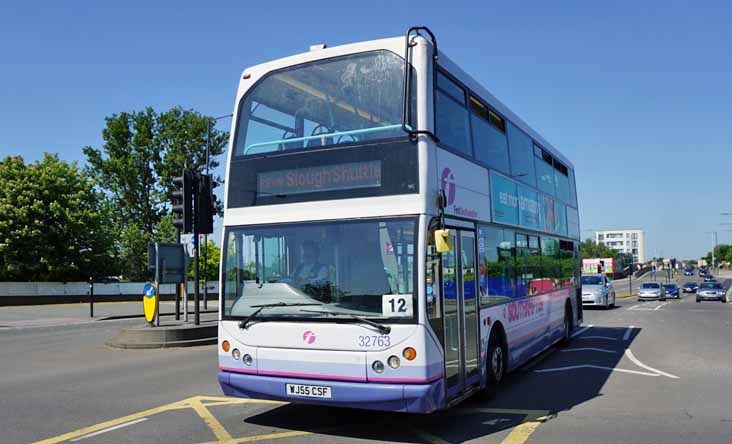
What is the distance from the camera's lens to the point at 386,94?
710 cm

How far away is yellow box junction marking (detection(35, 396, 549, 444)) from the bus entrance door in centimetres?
50

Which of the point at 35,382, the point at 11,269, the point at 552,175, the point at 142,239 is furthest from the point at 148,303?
the point at 142,239

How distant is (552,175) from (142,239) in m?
53.2

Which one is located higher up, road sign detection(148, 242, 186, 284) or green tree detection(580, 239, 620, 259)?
green tree detection(580, 239, 620, 259)

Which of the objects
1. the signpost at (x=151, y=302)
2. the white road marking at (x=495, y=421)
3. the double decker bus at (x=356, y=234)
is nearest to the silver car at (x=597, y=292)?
the signpost at (x=151, y=302)

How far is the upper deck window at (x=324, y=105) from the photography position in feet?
23.2

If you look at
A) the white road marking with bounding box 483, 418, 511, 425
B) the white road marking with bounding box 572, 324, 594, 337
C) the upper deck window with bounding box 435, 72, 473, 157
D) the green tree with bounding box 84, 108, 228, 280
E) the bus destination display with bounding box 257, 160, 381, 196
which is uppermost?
the green tree with bounding box 84, 108, 228, 280

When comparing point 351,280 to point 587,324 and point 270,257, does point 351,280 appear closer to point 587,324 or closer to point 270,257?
point 270,257

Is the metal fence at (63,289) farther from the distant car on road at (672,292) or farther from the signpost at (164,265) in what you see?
the distant car on road at (672,292)

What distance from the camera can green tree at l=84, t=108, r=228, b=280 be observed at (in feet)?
205

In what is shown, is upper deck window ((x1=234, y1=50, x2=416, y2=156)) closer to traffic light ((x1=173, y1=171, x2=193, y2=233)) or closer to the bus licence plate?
the bus licence plate

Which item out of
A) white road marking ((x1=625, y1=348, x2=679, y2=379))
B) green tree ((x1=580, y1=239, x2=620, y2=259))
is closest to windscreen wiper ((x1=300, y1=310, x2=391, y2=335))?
white road marking ((x1=625, y1=348, x2=679, y2=379))

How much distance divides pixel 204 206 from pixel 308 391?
11.5 m

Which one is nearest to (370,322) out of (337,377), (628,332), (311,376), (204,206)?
(337,377)
